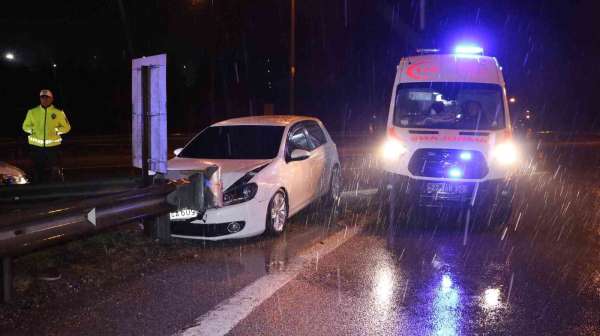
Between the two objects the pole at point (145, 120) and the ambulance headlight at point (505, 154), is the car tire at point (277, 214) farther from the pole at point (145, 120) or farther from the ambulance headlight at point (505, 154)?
the ambulance headlight at point (505, 154)

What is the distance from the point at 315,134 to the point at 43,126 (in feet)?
14.2

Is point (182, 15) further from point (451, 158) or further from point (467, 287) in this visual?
point (467, 287)

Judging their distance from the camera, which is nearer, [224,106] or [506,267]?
[506,267]

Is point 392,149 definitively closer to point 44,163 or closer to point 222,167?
point 222,167

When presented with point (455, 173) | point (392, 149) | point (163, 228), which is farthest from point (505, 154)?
point (163, 228)

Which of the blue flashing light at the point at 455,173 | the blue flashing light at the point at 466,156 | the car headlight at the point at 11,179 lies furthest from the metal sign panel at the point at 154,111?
the blue flashing light at the point at 466,156

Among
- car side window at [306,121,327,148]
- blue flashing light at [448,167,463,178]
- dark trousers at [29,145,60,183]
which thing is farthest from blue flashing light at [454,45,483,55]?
dark trousers at [29,145,60,183]

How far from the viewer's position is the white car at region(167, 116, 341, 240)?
6.84 m

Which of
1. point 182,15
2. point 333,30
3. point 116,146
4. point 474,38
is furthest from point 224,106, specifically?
point 474,38

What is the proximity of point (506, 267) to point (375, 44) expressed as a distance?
39.9 meters

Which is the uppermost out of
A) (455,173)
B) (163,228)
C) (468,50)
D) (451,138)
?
(468,50)

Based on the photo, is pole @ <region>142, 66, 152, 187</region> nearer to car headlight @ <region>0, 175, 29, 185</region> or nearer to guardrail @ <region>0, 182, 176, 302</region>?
guardrail @ <region>0, 182, 176, 302</region>

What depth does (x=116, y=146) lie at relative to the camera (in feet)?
77.9

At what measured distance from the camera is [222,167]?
7340 millimetres
